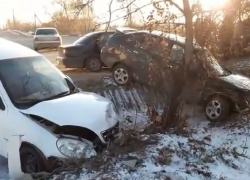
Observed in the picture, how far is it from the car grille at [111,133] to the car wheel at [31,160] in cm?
86

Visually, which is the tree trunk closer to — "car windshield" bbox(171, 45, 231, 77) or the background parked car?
"car windshield" bbox(171, 45, 231, 77)

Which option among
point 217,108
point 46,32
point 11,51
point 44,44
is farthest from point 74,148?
point 46,32

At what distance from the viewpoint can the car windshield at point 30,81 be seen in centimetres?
509

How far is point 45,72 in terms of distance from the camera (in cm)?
581

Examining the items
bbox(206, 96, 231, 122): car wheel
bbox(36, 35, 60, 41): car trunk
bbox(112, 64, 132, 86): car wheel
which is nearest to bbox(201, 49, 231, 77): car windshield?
bbox(206, 96, 231, 122): car wheel

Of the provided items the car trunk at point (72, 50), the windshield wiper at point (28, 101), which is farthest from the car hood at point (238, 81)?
the car trunk at point (72, 50)

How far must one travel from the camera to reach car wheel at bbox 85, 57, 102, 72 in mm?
12680

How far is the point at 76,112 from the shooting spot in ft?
16.3

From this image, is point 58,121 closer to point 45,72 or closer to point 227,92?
point 45,72

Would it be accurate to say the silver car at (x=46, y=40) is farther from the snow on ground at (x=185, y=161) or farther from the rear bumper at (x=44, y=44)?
the snow on ground at (x=185, y=161)

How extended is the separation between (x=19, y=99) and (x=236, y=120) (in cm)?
441

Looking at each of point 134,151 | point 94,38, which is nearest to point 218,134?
point 134,151

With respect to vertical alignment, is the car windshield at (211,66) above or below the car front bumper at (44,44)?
A: above

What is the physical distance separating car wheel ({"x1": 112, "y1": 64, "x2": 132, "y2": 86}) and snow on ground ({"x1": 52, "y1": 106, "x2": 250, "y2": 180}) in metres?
3.79
